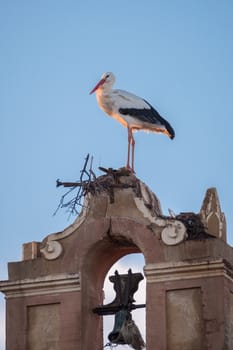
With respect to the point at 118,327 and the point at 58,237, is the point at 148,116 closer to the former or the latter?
the point at 58,237

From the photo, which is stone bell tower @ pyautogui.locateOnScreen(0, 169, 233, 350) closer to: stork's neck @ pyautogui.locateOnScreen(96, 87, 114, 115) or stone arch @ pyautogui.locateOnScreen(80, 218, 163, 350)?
stone arch @ pyautogui.locateOnScreen(80, 218, 163, 350)

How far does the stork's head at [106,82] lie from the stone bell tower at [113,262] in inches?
73.2

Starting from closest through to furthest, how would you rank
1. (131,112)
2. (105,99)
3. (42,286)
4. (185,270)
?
1. (185,270)
2. (42,286)
3. (131,112)
4. (105,99)

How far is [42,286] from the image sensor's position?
27125 mm

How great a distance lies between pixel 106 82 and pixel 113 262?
2.89m

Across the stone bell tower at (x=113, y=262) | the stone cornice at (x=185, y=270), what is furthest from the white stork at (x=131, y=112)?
the stone cornice at (x=185, y=270)

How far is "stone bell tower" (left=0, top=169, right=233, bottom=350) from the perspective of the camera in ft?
85.5

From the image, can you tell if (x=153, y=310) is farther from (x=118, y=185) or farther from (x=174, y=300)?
(x=118, y=185)

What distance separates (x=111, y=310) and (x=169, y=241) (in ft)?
4.87

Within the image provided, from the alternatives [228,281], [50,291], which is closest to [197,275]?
[228,281]

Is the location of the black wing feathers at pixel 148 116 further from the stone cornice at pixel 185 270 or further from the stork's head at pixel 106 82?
the stone cornice at pixel 185 270

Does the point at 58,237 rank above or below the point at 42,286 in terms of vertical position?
above

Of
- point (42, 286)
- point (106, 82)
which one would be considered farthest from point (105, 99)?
point (42, 286)

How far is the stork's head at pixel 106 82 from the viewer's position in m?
28.5
